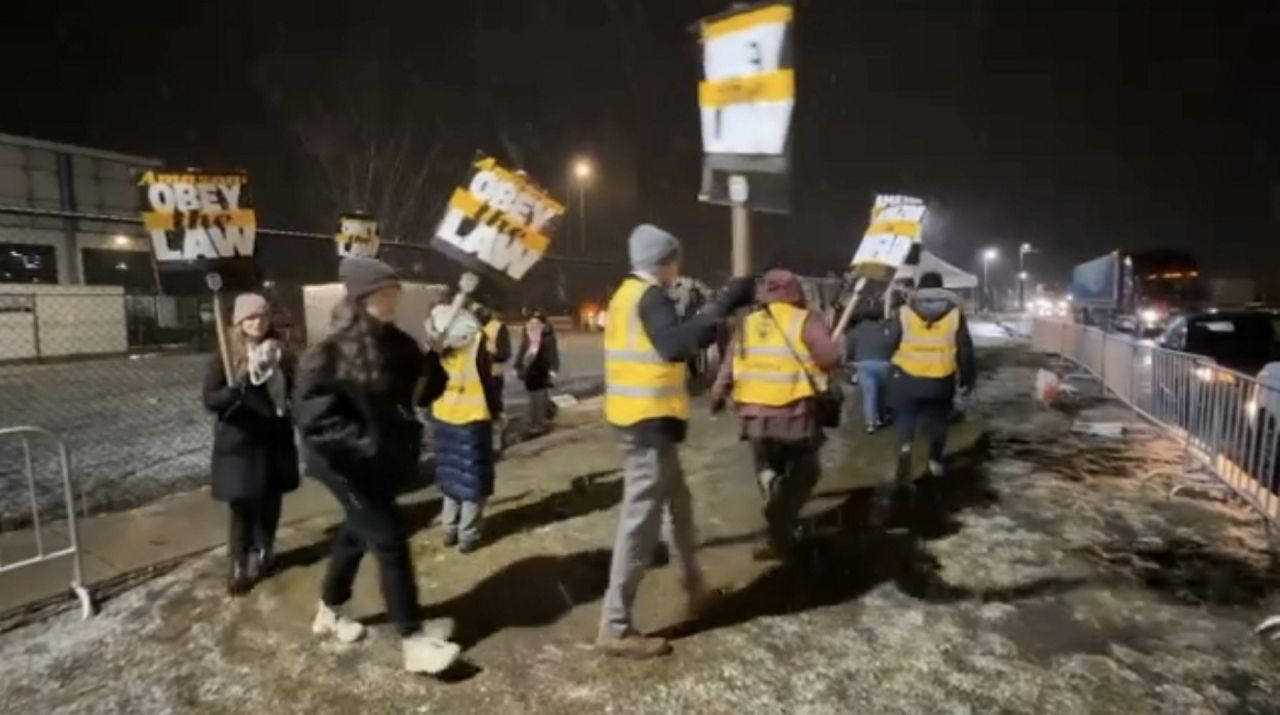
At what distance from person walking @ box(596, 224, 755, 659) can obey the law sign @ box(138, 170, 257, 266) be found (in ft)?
9.76

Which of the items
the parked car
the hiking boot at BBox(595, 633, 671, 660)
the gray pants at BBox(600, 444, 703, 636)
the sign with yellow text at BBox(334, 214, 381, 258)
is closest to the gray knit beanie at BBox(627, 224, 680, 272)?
the gray pants at BBox(600, 444, 703, 636)

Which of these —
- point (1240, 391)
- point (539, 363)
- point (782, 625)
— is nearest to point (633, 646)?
point (782, 625)

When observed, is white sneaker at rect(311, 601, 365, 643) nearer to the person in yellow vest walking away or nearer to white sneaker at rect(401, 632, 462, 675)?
white sneaker at rect(401, 632, 462, 675)

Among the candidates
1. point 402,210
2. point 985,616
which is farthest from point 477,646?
point 402,210

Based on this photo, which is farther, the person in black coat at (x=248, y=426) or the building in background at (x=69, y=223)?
the building in background at (x=69, y=223)

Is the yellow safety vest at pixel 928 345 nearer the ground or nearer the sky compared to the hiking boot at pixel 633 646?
nearer the sky

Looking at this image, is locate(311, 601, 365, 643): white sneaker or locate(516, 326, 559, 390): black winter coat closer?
locate(311, 601, 365, 643): white sneaker

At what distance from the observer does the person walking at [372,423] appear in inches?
136

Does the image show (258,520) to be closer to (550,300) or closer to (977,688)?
(977,688)

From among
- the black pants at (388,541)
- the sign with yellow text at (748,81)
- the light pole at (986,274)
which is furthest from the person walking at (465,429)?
the light pole at (986,274)

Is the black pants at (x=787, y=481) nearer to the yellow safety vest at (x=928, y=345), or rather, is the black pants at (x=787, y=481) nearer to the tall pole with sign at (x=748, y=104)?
the tall pole with sign at (x=748, y=104)

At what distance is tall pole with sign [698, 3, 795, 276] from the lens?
3.93 m

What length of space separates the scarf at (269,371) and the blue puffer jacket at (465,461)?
3.23 feet

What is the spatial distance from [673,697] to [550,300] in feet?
137
